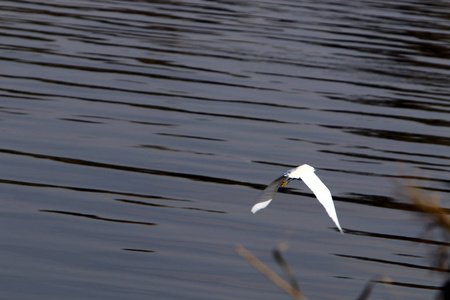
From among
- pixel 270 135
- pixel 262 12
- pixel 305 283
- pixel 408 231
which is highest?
pixel 262 12

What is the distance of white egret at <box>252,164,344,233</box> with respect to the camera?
266 centimetres

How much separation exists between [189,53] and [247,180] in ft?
15.3

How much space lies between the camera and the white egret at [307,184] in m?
2.66

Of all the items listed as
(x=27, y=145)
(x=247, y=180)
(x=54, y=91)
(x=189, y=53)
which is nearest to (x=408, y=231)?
(x=247, y=180)

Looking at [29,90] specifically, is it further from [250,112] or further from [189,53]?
[189,53]

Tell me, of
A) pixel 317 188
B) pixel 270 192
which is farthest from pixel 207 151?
pixel 270 192

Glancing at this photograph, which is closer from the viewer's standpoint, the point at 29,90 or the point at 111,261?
the point at 111,261

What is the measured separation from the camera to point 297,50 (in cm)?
1154

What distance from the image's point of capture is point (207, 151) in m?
7.15

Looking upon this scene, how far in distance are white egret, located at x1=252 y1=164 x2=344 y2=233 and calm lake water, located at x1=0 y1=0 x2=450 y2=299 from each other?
1.46 feet

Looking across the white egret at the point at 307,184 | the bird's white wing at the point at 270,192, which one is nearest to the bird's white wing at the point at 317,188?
the white egret at the point at 307,184

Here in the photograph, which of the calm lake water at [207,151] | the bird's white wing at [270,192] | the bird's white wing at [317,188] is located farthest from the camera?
the calm lake water at [207,151]

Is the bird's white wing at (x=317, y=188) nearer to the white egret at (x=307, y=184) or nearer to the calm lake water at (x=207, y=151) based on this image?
the white egret at (x=307, y=184)

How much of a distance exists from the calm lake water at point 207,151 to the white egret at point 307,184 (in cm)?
45
